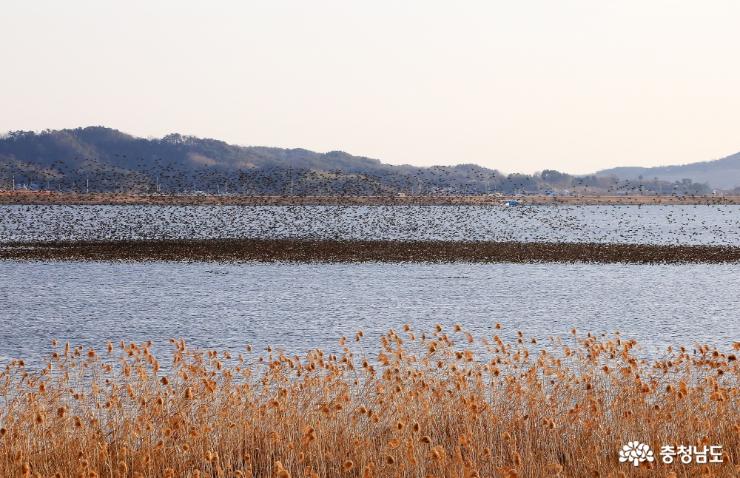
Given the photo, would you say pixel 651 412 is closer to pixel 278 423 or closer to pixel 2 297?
pixel 278 423

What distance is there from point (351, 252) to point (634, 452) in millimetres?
59090

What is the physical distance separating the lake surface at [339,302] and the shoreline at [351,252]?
377 centimetres

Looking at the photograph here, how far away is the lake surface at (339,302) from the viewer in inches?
1367

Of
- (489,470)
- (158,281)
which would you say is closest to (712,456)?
(489,470)

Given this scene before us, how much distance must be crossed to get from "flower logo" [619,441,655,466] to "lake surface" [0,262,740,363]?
16.2 metres

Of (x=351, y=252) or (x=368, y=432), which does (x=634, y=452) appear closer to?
(x=368, y=432)

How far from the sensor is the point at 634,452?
14.1 meters
